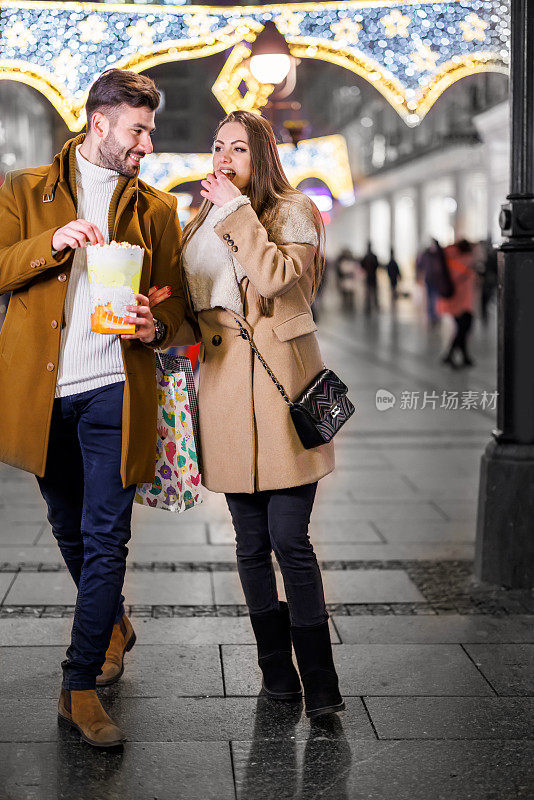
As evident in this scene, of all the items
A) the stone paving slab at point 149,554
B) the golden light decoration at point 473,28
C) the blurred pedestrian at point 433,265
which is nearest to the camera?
the golden light decoration at point 473,28

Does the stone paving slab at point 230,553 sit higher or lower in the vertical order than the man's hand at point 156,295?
lower

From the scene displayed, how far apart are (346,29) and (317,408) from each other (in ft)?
7.31

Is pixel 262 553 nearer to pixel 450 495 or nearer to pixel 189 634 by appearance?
pixel 189 634

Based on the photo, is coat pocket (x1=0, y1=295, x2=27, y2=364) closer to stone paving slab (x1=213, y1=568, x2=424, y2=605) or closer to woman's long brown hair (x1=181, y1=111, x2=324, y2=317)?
woman's long brown hair (x1=181, y1=111, x2=324, y2=317)

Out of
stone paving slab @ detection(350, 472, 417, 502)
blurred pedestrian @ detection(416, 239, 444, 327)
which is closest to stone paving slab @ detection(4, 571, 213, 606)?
stone paving slab @ detection(350, 472, 417, 502)

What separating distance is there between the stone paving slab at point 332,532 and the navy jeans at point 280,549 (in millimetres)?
2076

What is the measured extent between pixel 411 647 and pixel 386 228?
33.5 meters

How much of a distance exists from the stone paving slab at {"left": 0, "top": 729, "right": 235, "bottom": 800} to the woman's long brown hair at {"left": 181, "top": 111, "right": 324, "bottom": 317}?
4.39 ft

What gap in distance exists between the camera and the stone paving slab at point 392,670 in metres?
3.73

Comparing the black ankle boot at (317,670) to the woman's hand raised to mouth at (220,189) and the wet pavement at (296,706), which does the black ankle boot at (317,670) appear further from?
the woman's hand raised to mouth at (220,189)

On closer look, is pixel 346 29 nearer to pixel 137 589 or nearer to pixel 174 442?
pixel 174 442

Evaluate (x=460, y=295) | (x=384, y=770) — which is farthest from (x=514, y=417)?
(x=460, y=295)

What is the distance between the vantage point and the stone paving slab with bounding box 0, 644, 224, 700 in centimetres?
370

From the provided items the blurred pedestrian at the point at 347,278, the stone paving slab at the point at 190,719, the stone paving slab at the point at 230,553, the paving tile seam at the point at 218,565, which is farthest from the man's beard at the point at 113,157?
the blurred pedestrian at the point at 347,278
